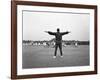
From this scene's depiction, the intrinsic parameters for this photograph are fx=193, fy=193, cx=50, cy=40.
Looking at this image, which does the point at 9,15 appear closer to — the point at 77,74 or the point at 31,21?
the point at 31,21

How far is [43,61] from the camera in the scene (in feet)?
5.88

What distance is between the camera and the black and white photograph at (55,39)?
5.76 feet

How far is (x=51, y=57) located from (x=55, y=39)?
174mm

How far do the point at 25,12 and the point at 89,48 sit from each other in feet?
2.38

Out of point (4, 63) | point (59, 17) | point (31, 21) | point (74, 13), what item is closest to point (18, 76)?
point (4, 63)

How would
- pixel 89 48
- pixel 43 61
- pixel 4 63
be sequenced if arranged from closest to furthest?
pixel 4 63
pixel 43 61
pixel 89 48

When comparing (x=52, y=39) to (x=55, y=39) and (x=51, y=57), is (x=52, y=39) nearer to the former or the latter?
(x=55, y=39)

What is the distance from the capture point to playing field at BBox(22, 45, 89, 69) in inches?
69.0

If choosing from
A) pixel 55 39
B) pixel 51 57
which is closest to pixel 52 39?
pixel 55 39

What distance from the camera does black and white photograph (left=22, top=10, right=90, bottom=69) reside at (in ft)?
5.76

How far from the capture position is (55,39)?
5.99 feet

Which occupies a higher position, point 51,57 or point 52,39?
point 52,39

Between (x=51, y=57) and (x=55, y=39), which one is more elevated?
(x=55, y=39)

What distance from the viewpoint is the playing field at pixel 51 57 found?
69.0 inches
